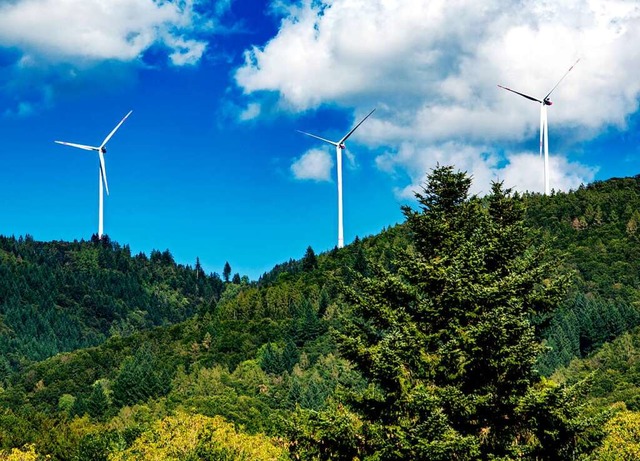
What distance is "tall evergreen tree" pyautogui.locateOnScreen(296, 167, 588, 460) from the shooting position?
105 feet

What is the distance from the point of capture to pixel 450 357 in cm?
3312

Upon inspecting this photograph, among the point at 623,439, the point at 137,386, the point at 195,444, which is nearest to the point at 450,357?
the point at 623,439

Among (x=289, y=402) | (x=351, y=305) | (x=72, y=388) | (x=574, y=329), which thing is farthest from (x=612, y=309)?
(x=351, y=305)

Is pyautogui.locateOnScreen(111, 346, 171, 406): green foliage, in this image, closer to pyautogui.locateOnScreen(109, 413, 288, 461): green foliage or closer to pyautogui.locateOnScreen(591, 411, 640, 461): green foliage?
pyautogui.locateOnScreen(109, 413, 288, 461): green foliage

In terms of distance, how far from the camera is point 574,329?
190 meters

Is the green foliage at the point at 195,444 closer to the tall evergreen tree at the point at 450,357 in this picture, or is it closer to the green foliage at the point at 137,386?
the tall evergreen tree at the point at 450,357

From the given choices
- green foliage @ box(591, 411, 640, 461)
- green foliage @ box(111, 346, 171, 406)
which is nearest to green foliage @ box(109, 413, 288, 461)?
green foliage @ box(591, 411, 640, 461)

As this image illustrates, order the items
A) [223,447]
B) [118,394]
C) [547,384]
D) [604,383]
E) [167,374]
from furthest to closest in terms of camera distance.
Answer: [167,374] → [118,394] → [604,383] → [223,447] → [547,384]

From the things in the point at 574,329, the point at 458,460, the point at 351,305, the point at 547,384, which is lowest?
the point at 458,460

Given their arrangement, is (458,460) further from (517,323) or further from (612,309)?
(612,309)

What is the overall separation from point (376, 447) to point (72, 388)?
175713 millimetres

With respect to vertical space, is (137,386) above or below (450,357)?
above

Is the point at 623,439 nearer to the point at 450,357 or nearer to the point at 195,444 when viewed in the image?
the point at 195,444

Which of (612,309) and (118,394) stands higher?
(612,309)
